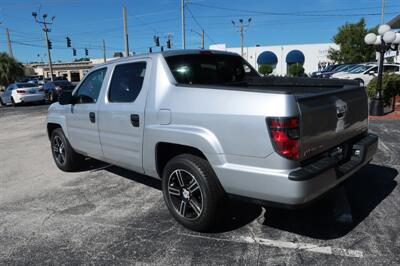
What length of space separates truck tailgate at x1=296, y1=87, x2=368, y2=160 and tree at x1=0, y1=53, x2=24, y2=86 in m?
43.0

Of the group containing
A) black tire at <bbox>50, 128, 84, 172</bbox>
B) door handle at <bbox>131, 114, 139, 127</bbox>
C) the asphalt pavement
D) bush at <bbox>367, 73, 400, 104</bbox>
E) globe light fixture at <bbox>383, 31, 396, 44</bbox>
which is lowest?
the asphalt pavement

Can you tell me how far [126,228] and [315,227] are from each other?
6.56 feet

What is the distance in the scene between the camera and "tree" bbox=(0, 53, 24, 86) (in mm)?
39969

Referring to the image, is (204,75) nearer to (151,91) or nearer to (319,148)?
(151,91)

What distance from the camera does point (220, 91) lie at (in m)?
3.34

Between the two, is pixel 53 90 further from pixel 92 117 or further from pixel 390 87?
pixel 92 117

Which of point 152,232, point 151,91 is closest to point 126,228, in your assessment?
point 152,232

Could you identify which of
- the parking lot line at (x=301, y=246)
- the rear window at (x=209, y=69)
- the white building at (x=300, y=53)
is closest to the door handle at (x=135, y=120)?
the rear window at (x=209, y=69)

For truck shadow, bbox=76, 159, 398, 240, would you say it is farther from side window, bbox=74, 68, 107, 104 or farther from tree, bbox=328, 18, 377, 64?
tree, bbox=328, 18, 377, 64

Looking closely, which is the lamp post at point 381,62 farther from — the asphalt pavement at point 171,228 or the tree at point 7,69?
the tree at point 7,69

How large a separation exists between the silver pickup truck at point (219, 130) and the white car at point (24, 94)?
19.1m

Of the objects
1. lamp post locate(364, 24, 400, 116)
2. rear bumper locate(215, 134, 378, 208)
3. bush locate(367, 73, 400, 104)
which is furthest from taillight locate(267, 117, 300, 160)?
bush locate(367, 73, 400, 104)

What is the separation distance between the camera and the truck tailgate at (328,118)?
9.98 feet

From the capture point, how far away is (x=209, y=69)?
14.9 feet
